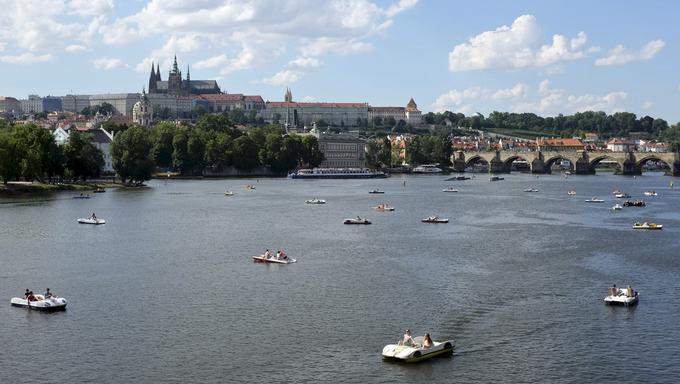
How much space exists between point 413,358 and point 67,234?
44.6 meters

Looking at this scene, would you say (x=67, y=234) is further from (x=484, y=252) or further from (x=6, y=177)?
(x=6, y=177)

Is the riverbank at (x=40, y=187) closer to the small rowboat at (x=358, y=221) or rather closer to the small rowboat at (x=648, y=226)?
the small rowboat at (x=358, y=221)

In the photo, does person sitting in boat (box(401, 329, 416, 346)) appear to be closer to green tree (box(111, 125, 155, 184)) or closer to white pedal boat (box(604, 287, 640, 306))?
white pedal boat (box(604, 287, 640, 306))

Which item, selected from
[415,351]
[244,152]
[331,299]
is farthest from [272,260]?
[244,152]

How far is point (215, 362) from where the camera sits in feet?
116

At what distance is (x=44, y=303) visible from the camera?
43.6 meters

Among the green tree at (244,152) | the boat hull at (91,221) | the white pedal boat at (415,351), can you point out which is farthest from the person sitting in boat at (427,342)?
the green tree at (244,152)

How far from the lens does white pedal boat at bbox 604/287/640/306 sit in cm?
4512

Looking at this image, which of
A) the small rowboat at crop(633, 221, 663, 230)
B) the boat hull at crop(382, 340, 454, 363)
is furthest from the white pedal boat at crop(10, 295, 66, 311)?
the small rowboat at crop(633, 221, 663, 230)

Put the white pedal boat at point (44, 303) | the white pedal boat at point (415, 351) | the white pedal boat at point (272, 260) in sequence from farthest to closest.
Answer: the white pedal boat at point (272, 260) < the white pedal boat at point (44, 303) < the white pedal boat at point (415, 351)

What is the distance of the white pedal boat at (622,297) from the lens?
45125mm

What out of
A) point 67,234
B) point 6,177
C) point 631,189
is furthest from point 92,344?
point 631,189

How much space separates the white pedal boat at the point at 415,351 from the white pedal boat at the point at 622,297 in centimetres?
1207

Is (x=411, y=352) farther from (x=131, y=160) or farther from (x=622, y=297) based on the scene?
(x=131, y=160)
